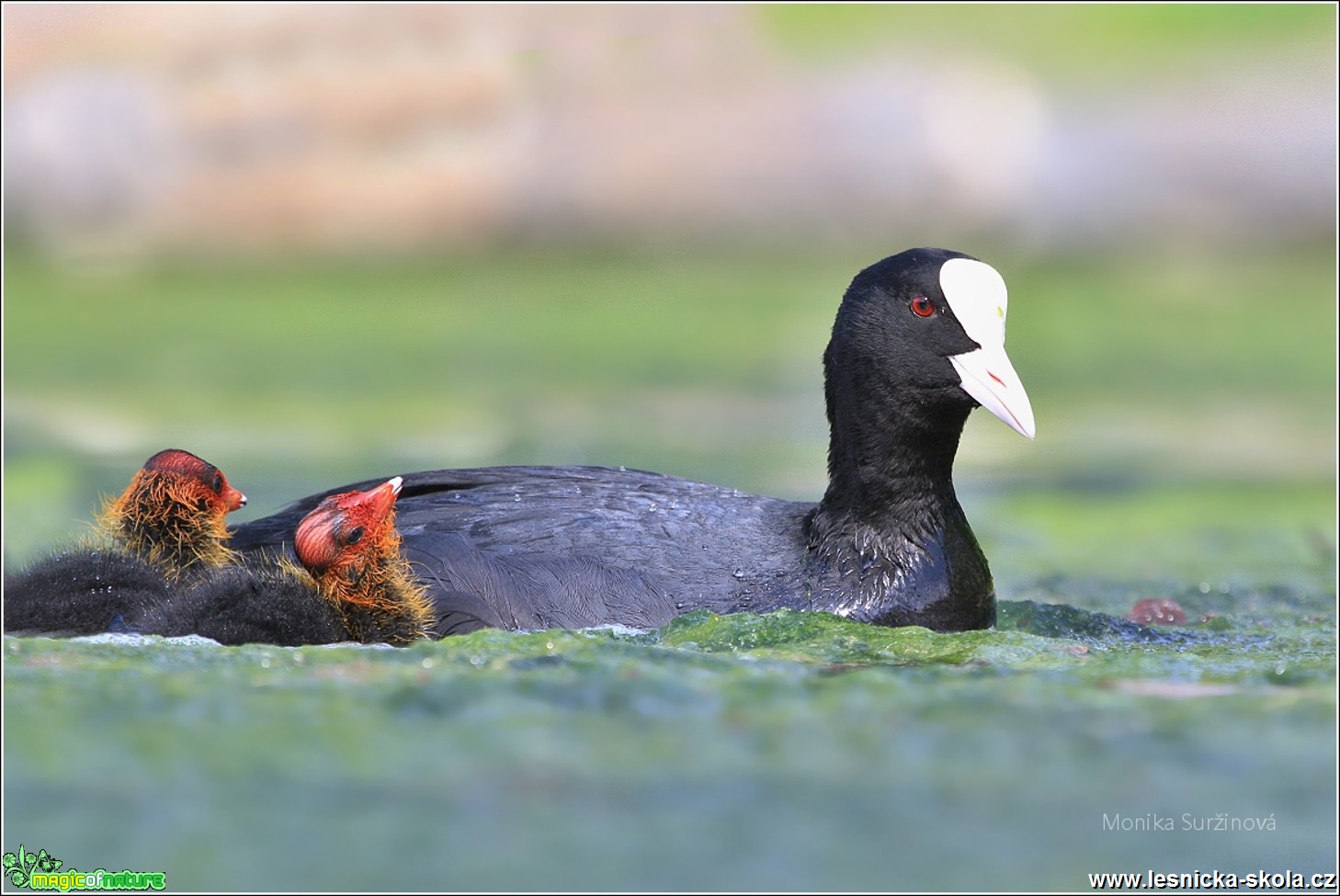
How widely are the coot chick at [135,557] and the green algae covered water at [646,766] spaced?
16.9 inches

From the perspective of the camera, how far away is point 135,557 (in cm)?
573

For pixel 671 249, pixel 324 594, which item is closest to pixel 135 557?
pixel 324 594

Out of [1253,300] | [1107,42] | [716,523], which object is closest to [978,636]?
[716,523]

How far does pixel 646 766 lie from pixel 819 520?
2.09 metres

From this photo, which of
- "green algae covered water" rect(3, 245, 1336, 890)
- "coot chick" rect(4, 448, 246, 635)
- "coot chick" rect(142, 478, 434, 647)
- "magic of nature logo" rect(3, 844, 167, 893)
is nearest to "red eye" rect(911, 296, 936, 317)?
"green algae covered water" rect(3, 245, 1336, 890)

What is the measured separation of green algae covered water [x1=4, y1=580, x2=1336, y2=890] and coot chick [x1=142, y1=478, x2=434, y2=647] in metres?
0.19

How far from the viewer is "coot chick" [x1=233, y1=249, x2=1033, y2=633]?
18.1 feet

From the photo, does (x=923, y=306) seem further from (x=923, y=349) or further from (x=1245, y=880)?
(x=1245, y=880)

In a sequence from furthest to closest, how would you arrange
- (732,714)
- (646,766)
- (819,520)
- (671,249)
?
(671,249) < (819,520) < (732,714) < (646,766)

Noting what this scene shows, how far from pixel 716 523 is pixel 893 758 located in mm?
1873

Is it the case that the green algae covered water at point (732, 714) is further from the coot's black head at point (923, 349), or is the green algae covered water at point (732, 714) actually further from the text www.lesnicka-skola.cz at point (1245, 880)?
the coot's black head at point (923, 349)

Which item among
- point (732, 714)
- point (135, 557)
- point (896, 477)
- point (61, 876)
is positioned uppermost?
point (896, 477)

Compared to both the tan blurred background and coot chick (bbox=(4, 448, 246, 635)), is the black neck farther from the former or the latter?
the tan blurred background

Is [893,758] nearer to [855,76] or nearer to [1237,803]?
[1237,803]
